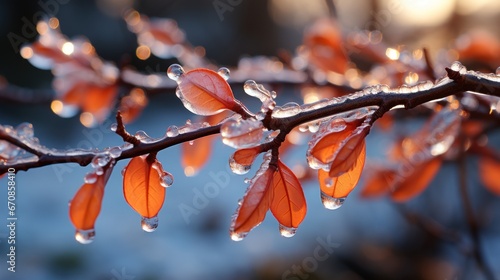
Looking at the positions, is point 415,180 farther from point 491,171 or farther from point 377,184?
point 491,171

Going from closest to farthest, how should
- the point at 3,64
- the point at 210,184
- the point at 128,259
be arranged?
1. the point at 128,259
2. the point at 210,184
3. the point at 3,64

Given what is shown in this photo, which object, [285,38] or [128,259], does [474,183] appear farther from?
[285,38]

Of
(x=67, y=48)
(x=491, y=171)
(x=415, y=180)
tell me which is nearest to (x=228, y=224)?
(x=491, y=171)

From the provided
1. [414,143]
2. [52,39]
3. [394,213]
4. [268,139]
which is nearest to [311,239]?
[394,213]

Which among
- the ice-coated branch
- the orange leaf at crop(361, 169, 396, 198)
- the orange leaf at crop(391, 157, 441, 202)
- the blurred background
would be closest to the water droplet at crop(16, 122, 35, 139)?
the ice-coated branch

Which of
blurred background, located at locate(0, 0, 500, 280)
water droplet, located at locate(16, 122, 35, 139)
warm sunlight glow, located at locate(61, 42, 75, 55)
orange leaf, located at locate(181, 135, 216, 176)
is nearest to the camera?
water droplet, located at locate(16, 122, 35, 139)

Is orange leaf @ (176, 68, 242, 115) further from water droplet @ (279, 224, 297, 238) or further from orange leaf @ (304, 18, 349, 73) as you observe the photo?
orange leaf @ (304, 18, 349, 73)

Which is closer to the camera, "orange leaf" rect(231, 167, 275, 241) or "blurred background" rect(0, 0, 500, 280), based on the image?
"orange leaf" rect(231, 167, 275, 241)
